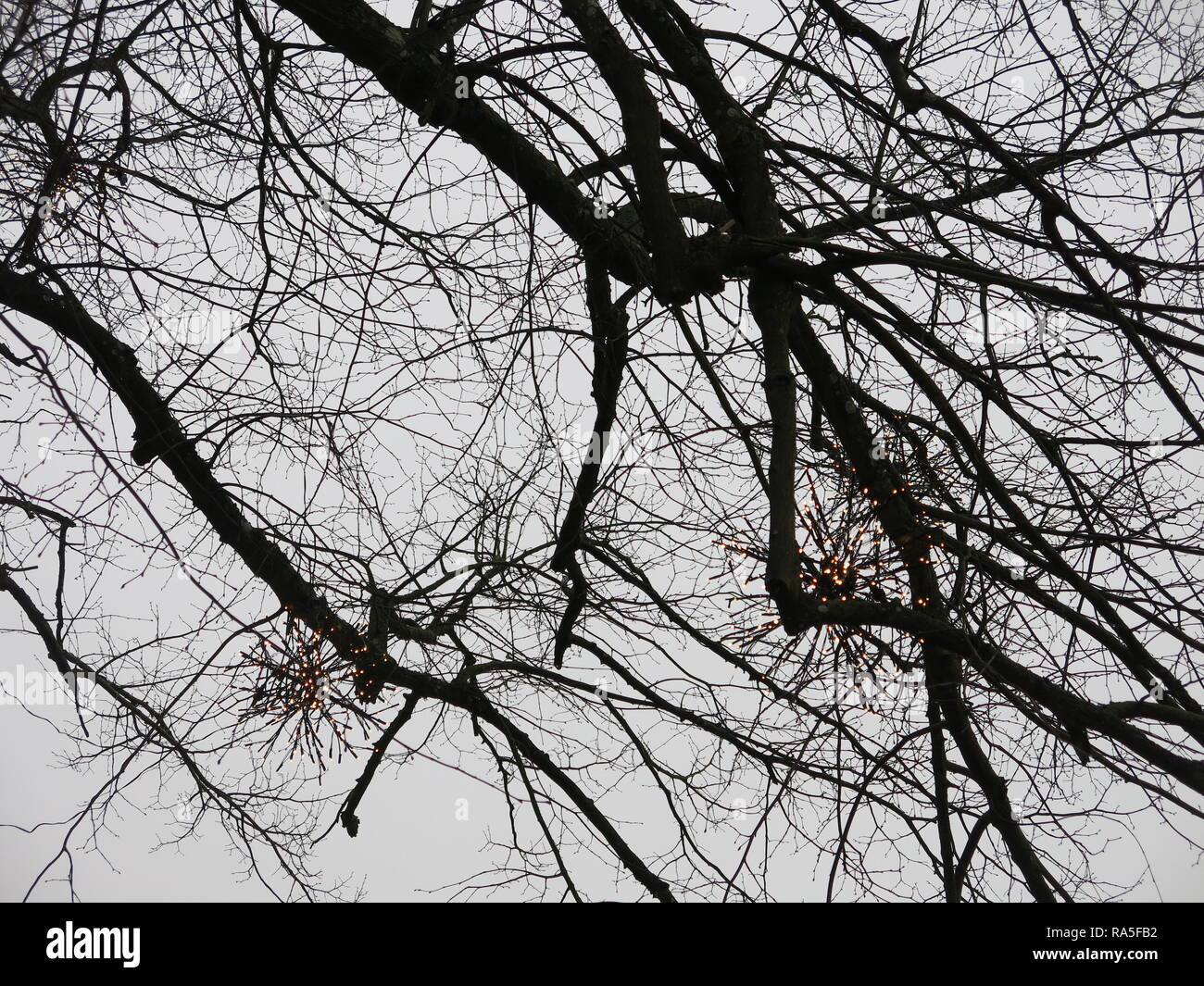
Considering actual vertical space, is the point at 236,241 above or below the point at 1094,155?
above

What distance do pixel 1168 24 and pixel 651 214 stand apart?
1317 millimetres

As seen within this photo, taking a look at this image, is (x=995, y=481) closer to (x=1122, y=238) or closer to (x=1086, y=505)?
(x=1086, y=505)

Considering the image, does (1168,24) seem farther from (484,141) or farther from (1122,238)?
(484,141)

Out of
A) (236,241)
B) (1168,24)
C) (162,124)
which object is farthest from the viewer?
(236,241)

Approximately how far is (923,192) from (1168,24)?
0.63m

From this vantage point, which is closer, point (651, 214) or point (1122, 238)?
point (651, 214)

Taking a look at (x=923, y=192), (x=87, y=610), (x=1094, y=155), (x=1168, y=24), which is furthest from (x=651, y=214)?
(x=87, y=610)

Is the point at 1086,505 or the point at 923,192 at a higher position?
the point at 923,192

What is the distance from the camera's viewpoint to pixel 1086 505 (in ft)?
7.03

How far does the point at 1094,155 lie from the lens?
2215mm
